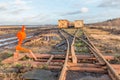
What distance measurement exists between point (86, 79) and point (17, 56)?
3837 mm

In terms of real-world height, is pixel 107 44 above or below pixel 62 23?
below

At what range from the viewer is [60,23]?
57.9 meters

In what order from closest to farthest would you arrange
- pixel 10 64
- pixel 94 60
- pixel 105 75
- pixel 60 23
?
pixel 105 75, pixel 10 64, pixel 94 60, pixel 60 23

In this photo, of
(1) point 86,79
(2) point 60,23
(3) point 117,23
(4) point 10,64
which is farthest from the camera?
(3) point 117,23

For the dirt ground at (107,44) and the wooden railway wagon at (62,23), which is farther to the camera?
the wooden railway wagon at (62,23)

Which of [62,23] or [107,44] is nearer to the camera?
[107,44]

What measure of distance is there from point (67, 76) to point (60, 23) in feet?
168

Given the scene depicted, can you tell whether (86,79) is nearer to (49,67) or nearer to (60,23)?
(49,67)

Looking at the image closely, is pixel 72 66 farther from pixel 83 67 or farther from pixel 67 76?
pixel 67 76

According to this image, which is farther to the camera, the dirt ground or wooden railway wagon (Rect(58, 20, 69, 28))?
wooden railway wagon (Rect(58, 20, 69, 28))

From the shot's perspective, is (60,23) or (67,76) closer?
(67,76)

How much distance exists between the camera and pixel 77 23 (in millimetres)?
60688

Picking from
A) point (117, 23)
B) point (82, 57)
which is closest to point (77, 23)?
point (117, 23)

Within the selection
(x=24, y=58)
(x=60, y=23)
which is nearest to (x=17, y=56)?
(x=24, y=58)
